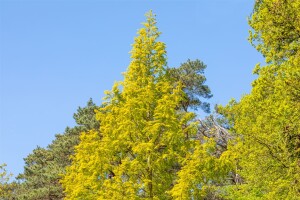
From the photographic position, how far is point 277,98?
58.1 feet

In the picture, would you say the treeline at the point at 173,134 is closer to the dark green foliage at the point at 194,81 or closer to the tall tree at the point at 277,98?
the tall tree at the point at 277,98

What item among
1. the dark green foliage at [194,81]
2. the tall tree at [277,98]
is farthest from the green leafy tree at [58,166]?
the tall tree at [277,98]

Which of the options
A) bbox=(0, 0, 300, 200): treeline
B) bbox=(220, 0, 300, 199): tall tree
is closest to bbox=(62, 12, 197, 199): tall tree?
bbox=(0, 0, 300, 200): treeline

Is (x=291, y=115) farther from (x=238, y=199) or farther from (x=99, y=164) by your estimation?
(x=238, y=199)

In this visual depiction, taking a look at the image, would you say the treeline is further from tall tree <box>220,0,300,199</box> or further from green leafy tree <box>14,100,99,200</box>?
green leafy tree <box>14,100,99,200</box>

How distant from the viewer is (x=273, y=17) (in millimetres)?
16359

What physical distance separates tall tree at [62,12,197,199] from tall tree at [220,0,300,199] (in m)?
3.21

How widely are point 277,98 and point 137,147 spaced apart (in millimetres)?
5499

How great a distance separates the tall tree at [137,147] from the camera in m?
17.7

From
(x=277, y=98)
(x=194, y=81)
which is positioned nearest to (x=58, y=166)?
(x=194, y=81)

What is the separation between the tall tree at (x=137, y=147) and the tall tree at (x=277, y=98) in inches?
126

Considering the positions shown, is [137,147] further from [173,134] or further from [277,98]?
[277,98]

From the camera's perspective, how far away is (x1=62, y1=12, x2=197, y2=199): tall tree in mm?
17703

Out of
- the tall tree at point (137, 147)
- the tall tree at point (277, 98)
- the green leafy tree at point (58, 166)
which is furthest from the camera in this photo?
the green leafy tree at point (58, 166)
